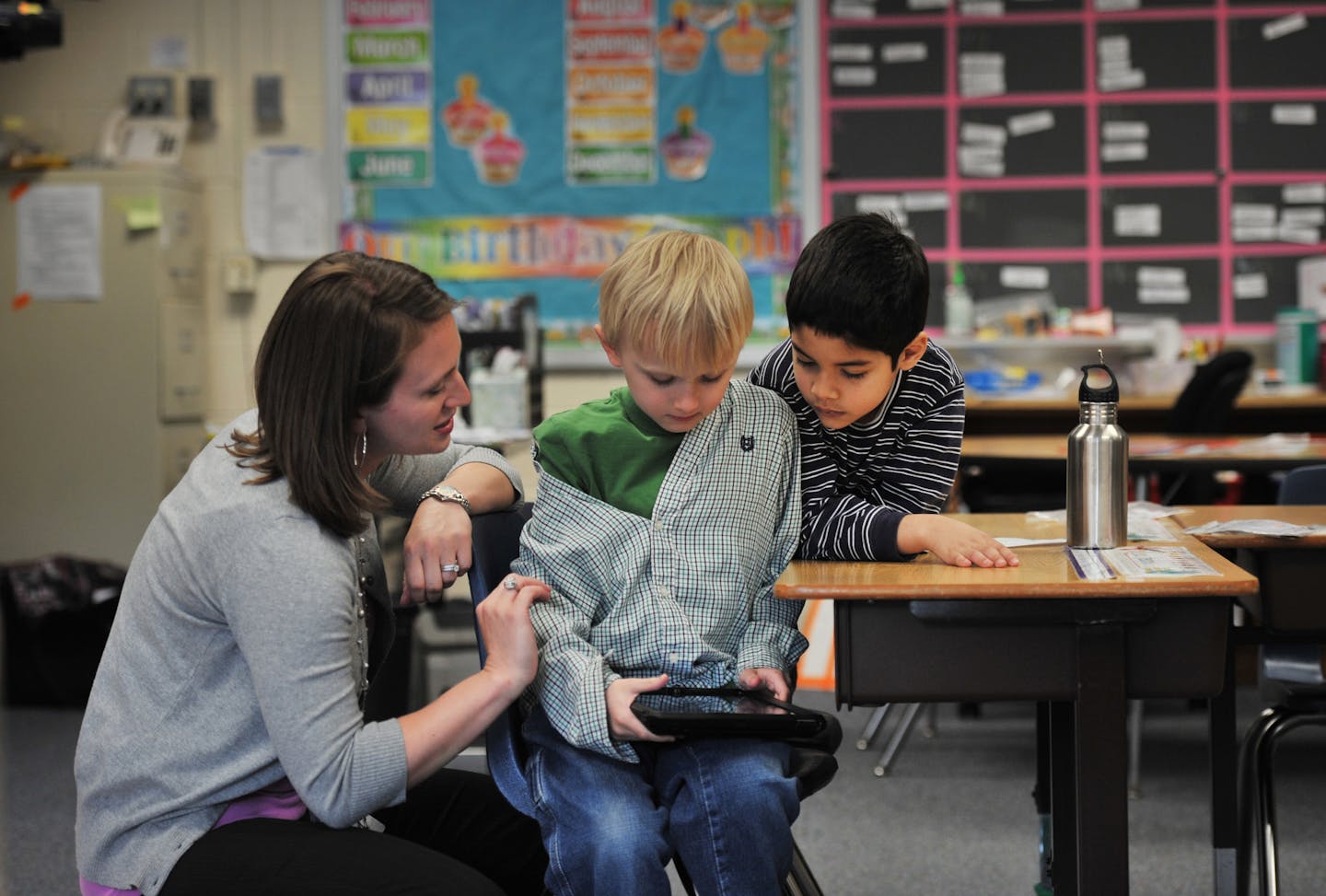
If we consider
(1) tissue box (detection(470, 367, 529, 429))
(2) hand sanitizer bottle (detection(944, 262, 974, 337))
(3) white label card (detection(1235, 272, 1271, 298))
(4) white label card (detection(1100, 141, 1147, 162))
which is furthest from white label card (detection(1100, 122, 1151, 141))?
(1) tissue box (detection(470, 367, 529, 429))

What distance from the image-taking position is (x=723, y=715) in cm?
130

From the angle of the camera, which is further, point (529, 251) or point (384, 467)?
point (529, 251)

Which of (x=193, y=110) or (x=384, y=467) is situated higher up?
(x=193, y=110)

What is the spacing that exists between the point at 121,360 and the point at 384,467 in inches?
126

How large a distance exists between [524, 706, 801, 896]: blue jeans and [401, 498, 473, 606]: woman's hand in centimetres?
20

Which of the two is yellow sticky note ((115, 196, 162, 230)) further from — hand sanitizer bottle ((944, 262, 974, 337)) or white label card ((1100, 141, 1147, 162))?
white label card ((1100, 141, 1147, 162))

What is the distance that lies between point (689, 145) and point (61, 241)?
2093 mm

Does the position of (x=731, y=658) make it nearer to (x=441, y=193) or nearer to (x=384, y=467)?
(x=384, y=467)

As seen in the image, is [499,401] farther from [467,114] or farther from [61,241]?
[61,241]

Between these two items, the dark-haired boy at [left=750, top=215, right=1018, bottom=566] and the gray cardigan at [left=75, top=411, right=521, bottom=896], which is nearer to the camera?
the gray cardigan at [left=75, top=411, right=521, bottom=896]

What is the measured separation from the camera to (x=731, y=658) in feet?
4.75

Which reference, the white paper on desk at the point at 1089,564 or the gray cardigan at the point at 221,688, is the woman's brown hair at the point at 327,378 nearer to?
the gray cardigan at the point at 221,688

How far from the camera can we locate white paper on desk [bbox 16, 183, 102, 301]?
4.45m

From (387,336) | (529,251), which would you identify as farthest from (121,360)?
(387,336)
